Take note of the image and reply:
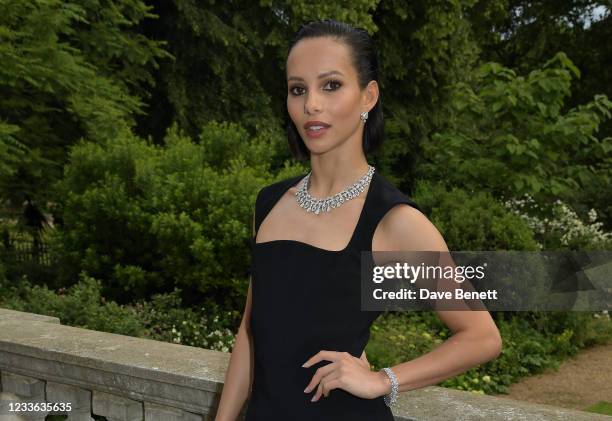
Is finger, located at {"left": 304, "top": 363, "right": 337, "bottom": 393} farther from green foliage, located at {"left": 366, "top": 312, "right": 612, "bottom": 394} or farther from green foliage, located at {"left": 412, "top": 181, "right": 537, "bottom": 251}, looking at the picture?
green foliage, located at {"left": 412, "top": 181, "right": 537, "bottom": 251}

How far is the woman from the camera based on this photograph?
180cm

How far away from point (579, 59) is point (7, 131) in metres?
19.6

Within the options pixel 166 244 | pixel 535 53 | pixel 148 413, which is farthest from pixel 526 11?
pixel 148 413

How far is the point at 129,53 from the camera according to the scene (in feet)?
43.6

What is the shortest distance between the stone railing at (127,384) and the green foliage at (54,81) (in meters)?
6.10

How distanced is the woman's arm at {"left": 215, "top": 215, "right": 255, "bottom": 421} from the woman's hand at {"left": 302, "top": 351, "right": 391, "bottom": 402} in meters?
0.47

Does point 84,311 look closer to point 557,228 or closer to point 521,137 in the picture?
point 521,137

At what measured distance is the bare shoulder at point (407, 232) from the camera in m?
1.84

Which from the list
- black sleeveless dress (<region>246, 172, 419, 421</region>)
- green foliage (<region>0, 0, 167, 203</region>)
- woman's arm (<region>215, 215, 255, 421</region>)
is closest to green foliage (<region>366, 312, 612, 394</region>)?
green foliage (<region>0, 0, 167, 203</region>)

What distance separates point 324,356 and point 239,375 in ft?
1.65

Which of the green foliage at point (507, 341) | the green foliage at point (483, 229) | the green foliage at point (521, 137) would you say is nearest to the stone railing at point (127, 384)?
the green foliage at point (507, 341)

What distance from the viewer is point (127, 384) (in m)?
3.30

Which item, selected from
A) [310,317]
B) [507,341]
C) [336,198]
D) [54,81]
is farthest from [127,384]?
[54,81]

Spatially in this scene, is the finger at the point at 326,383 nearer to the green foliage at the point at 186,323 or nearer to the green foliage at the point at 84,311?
the green foliage at the point at 84,311
